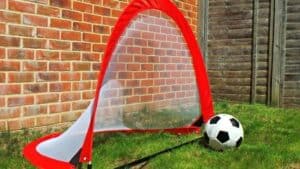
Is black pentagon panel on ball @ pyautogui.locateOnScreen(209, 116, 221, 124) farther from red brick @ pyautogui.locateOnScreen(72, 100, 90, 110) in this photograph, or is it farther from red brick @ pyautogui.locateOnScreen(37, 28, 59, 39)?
red brick @ pyautogui.locateOnScreen(37, 28, 59, 39)

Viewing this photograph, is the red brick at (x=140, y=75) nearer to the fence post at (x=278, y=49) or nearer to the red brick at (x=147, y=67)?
the red brick at (x=147, y=67)

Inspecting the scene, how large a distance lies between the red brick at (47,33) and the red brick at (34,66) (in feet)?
1.03

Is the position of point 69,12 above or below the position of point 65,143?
above

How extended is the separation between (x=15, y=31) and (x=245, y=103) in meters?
6.46

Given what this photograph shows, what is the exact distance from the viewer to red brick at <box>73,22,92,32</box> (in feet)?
18.2

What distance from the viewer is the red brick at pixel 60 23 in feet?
17.1

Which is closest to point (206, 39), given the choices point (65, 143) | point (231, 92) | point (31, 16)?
point (231, 92)

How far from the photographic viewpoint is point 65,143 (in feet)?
13.0

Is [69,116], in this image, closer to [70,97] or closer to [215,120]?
[70,97]

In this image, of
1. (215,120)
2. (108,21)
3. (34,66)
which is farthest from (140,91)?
(34,66)

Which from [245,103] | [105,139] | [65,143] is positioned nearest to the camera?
[65,143]

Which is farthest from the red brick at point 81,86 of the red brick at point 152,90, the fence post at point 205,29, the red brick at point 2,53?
the fence post at point 205,29

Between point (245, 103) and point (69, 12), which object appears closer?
point (69, 12)

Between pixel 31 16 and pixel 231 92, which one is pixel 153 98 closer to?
pixel 31 16
